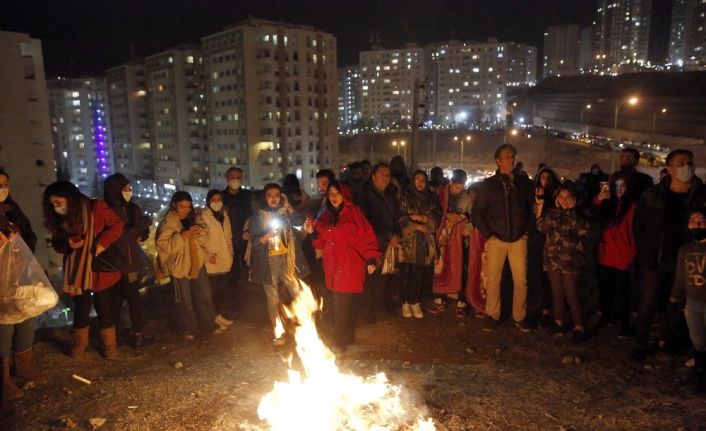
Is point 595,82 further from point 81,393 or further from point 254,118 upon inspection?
point 81,393

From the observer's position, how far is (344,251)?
20.7ft

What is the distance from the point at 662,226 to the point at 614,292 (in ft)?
4.66

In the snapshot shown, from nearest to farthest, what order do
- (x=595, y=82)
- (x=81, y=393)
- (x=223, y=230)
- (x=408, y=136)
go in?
1. (x=81, y=393)
2. (x=223, y=230)
3. (x=408, y=136)
4. (x=595, y=82)

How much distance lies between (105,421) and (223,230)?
297 cm

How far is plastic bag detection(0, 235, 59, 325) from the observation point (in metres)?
4.90

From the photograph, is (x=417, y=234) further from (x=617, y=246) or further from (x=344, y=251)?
(x=617, y=246)

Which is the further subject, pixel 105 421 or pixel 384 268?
pixel 384 268

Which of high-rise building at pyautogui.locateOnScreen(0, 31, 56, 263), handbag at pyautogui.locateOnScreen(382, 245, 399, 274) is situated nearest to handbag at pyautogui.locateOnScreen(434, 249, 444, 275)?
handbag at pyautogui.locateOnScreen(382, 245, 399, 274)

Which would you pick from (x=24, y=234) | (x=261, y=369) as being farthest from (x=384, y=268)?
(x=24, y=234)

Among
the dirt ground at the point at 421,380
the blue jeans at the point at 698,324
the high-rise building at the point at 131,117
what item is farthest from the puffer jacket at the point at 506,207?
the high-rise building at the point at 131,117

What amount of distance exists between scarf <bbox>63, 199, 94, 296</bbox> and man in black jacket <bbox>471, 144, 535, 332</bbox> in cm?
478

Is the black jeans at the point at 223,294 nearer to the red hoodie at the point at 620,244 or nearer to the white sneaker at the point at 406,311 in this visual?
the white sneaker at the point at 406,311

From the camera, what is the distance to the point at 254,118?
72.9 metres

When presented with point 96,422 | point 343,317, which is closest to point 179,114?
point 343,317
